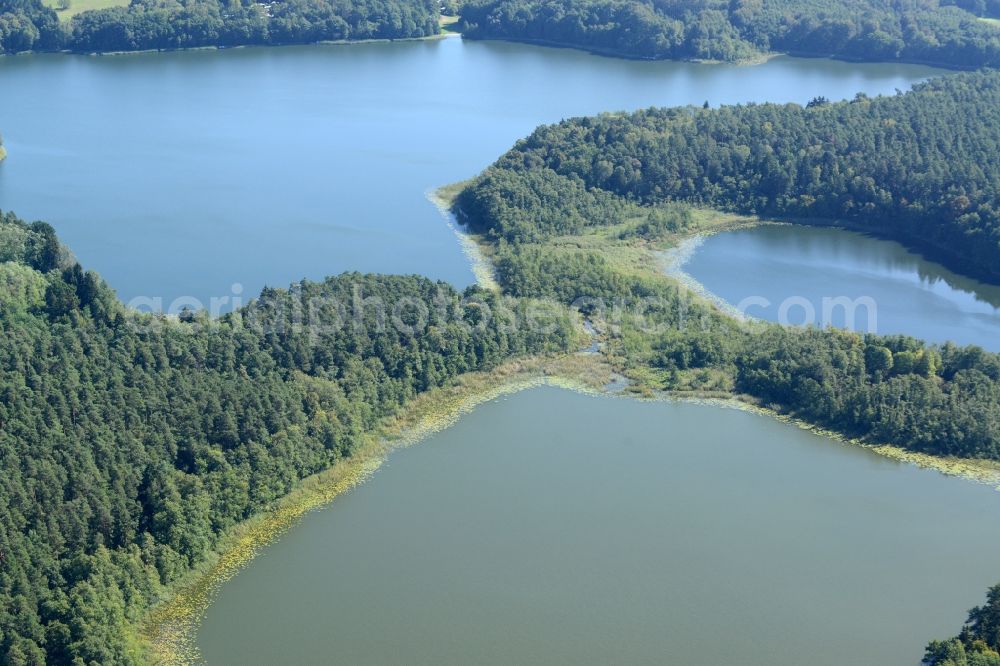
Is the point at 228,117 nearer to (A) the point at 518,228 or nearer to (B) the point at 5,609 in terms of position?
(A) the point at 518,228

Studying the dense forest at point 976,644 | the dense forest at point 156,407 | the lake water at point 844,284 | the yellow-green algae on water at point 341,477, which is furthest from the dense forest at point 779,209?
the dense forest at point 976,644

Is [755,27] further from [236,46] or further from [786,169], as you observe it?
[236,46]

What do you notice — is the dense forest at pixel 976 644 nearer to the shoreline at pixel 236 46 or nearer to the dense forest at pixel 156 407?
the dense forest at pixel 156 407

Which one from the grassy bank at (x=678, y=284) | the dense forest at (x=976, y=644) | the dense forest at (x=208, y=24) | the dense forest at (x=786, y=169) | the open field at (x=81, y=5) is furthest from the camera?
the open field at (x=81, y=5)

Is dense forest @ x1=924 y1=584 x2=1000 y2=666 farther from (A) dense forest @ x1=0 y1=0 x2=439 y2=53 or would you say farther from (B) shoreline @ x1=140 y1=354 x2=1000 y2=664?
(A) dense forest @ x1=0 y1=0 x2=439 y2=53

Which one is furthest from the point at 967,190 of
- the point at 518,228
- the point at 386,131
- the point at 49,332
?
the point at 49,332

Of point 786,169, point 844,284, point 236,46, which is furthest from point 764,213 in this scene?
point 236,46
